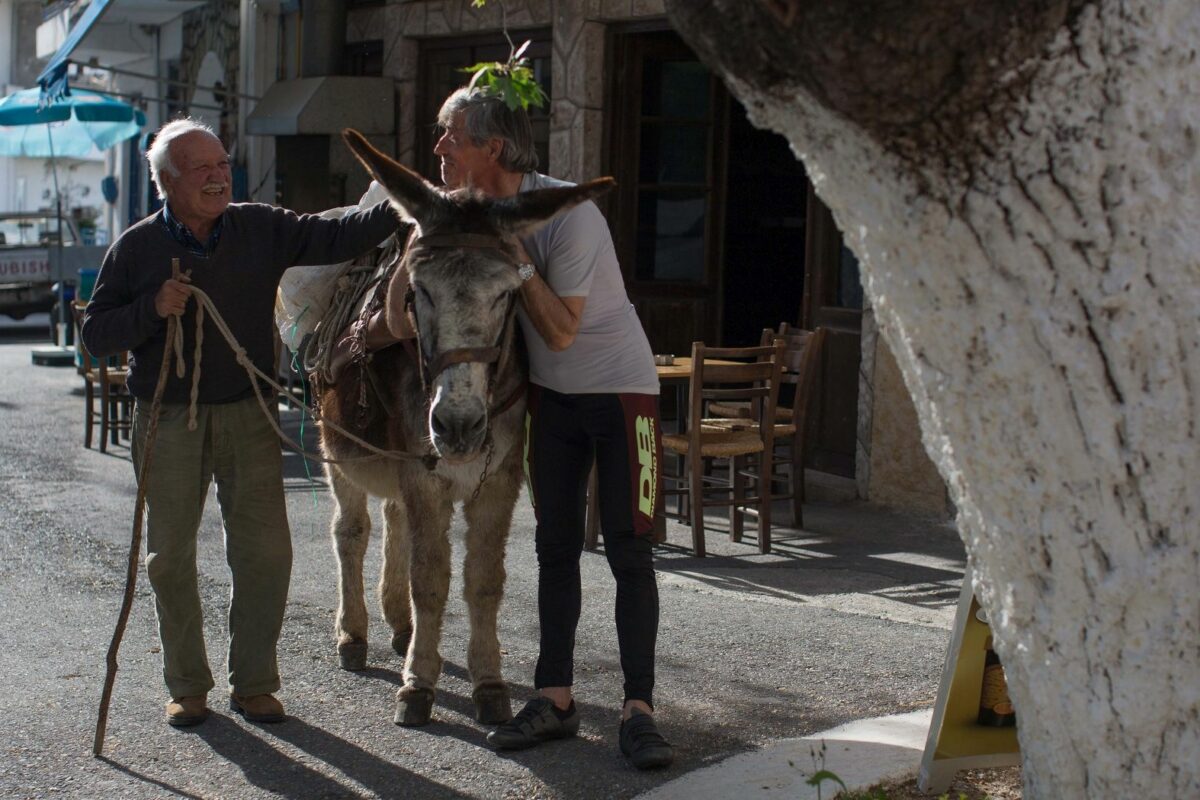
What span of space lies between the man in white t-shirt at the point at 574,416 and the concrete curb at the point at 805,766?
255 mm

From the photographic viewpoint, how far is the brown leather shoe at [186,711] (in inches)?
199

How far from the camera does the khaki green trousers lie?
16.4 ft

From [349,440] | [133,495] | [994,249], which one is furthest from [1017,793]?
[133,495]

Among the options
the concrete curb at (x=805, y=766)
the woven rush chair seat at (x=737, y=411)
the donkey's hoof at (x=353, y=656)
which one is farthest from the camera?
the woven rush chair seat at (x=737, y=411)

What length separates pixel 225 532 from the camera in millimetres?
5086

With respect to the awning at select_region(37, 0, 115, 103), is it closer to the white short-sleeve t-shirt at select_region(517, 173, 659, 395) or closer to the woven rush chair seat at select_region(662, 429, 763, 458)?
the woven rush chair seat at select_region(662, 429, 763, 458)

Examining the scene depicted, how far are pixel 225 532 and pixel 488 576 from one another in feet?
3.01

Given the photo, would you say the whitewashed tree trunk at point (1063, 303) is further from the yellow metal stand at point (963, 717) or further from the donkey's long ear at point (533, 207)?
the donkey's long ear at point (533, 207)

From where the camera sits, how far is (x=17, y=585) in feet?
23.6

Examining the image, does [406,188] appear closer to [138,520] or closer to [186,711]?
[138,520]

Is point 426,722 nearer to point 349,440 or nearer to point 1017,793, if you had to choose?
point 349,440

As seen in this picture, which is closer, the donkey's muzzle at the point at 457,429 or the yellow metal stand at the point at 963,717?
the yellow metal stand at the point at 963,717

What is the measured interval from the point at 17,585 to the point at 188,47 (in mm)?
13203

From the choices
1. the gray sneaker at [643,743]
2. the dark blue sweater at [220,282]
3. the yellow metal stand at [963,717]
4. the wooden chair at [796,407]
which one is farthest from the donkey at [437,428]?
the wooden chair at [796,407]
